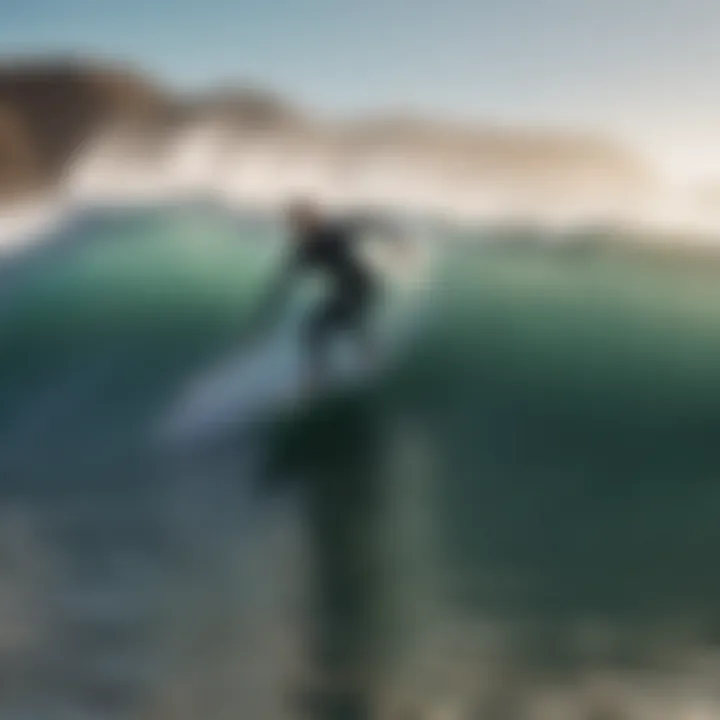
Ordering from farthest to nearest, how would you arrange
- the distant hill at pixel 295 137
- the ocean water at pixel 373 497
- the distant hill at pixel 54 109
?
the distant hill at pixel 54 109 < the distant hill at pixel 295 137 < the ocean water at pixel 373 497

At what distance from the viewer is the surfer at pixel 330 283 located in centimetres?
204

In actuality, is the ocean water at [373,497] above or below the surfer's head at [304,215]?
below

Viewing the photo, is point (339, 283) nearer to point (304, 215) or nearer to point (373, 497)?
point (304, 215)

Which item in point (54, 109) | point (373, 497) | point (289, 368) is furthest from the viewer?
point (54, 109)

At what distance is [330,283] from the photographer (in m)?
2.05

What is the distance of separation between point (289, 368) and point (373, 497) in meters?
0.24

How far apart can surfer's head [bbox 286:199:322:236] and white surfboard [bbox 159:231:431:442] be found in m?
0.09

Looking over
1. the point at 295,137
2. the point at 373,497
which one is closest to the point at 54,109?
the point at 295,137

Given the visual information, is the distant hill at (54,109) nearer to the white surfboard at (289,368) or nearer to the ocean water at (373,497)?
the ocean water at (373,497)

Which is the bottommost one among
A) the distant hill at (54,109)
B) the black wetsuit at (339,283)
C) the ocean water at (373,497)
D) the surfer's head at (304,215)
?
the ocean water at (373,497)

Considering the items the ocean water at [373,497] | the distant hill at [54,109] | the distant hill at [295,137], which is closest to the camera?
the ocean water at [373,497]

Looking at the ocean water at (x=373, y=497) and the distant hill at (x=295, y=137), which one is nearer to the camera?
the ocean water at (x=373, y=497)

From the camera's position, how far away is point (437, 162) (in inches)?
81.0

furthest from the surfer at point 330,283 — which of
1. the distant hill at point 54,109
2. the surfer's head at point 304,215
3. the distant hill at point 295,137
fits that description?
the distant hill at point 54,109
